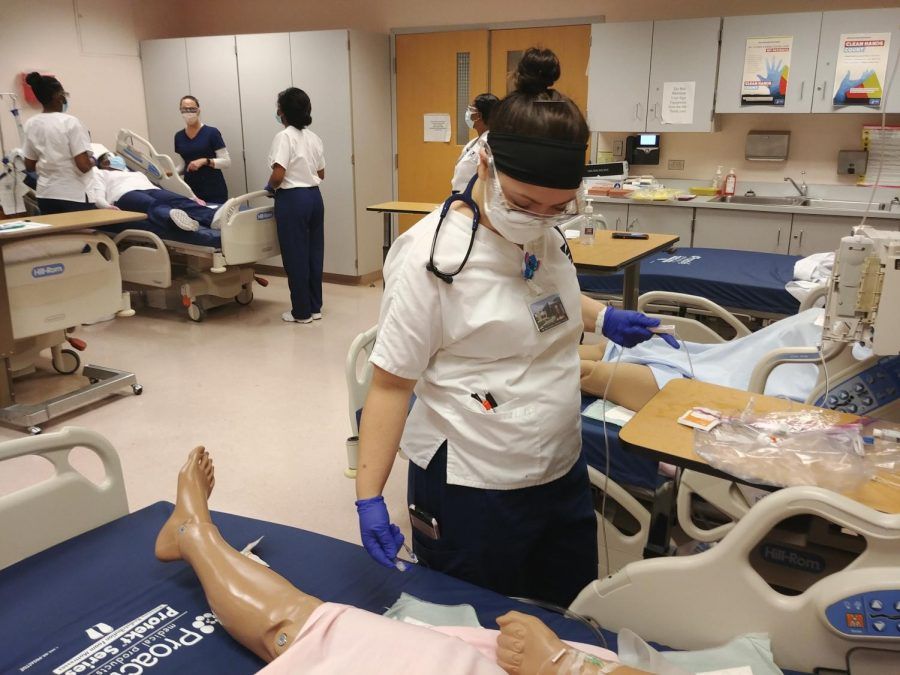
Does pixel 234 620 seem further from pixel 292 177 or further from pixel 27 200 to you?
pixel 27 200

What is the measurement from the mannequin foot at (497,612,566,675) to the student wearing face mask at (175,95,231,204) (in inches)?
210

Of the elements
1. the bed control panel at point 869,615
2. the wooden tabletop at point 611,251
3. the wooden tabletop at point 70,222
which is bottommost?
the bed control panel at point 869,615

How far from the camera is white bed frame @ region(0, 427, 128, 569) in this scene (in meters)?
1.77

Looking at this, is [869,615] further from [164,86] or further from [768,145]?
[164,86]

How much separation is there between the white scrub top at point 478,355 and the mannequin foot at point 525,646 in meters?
0.27

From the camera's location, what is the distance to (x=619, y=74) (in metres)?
5.36

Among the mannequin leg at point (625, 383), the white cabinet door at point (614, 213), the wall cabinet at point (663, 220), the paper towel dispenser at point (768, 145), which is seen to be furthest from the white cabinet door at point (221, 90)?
the mannequin leg at point (625, 383)

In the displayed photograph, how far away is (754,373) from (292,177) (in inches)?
145

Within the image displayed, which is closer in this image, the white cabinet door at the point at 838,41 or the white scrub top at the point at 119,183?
the white cabinet door at the point at 838,41

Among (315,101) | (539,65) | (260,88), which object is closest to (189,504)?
(539,65)

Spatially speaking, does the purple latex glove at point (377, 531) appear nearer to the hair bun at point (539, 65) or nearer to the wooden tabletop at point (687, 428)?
the wooden tabletop at point (687, 428)

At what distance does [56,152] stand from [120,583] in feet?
12.2

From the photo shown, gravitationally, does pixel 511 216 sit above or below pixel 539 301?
above

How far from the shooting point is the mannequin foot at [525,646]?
1.25 m
